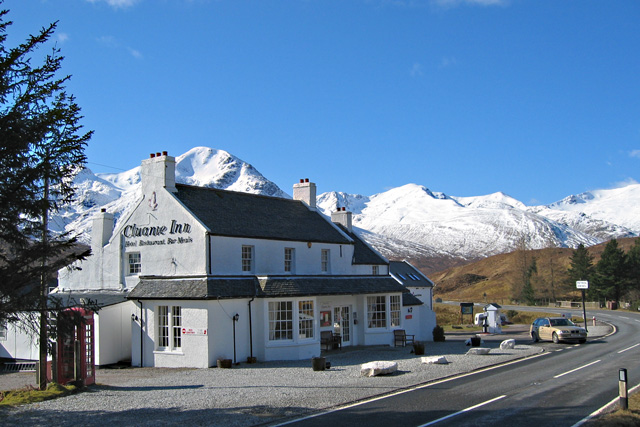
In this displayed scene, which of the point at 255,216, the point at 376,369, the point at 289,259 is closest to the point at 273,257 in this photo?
the point at 289,259

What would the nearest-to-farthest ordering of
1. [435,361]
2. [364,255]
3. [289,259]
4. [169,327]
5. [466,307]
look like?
[435,361]
[169,327]
[289,259]
[364,255]
[466,307]

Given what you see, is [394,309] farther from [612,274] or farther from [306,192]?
[612,274]

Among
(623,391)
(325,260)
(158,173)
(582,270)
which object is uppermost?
(158,173)

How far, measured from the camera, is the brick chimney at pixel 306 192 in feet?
120

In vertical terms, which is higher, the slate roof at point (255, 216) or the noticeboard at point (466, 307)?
the slate roof at point (255, 216)

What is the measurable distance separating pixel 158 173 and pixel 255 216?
5.27 metres

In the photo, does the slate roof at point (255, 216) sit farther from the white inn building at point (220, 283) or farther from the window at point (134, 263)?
the window at point (134, 263)

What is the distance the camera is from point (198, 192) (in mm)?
29109

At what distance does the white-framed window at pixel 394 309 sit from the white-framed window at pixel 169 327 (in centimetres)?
1254

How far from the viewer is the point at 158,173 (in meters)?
27.7

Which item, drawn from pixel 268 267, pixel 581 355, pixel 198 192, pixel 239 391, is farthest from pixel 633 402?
pixel 198 192

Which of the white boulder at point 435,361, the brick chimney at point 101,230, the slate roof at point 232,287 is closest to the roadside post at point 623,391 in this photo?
the white boulder at point 435,361

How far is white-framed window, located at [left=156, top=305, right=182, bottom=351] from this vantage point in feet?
81.4

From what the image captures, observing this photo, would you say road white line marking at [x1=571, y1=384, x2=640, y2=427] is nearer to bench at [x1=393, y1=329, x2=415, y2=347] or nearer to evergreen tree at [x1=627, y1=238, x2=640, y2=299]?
bench at [x1=393, y1=329, x2=415, y2=347]
